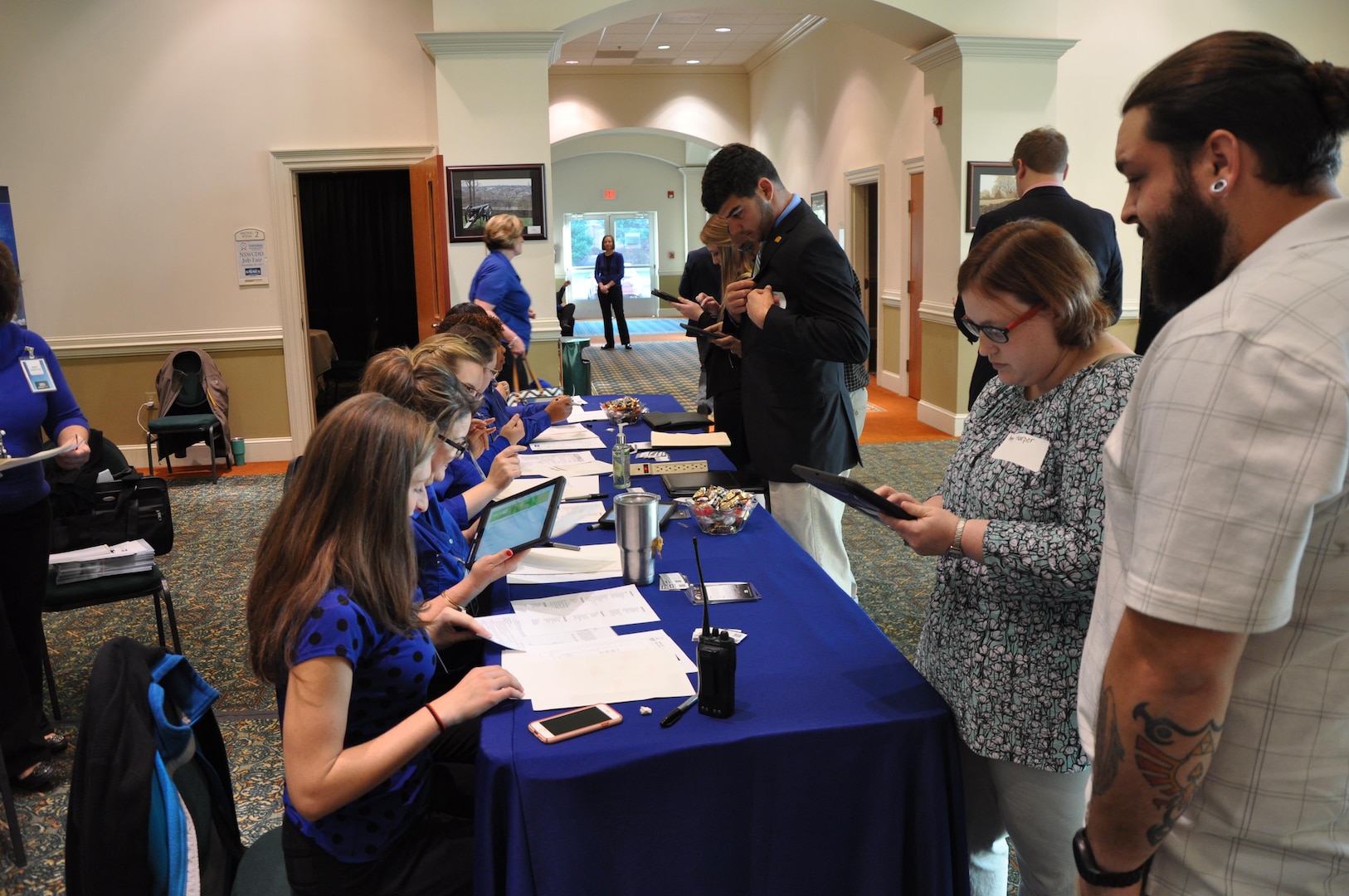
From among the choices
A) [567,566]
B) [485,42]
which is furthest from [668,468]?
[485,42]

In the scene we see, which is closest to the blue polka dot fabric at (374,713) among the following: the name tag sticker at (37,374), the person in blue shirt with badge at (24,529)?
the person in blue shirt with badge at (24,529)

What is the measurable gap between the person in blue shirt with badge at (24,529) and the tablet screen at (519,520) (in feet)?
4.79

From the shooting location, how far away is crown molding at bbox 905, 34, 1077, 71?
6.47 m

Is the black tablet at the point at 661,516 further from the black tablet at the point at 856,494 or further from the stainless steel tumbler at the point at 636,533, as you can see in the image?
the black tablet at the point at 856,494

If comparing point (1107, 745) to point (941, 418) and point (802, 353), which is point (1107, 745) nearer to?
point (802, 353)

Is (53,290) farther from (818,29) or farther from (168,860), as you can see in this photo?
(818,29)

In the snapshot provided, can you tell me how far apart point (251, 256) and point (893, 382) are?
5831 mm

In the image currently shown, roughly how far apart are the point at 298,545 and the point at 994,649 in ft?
3.47

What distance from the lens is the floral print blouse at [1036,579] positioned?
4.38ft

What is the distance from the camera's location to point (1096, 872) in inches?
36.9

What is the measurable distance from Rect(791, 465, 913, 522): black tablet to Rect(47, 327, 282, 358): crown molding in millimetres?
6123

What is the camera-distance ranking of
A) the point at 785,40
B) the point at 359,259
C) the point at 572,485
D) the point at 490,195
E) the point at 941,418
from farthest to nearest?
the point at 785,40
the point at 359,259
the point at 941,418
the point at 490,195
the point at 572,485

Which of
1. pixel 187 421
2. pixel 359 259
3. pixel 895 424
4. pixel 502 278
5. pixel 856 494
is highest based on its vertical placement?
pixel 359 259

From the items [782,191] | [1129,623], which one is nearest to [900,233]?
[782,191]
